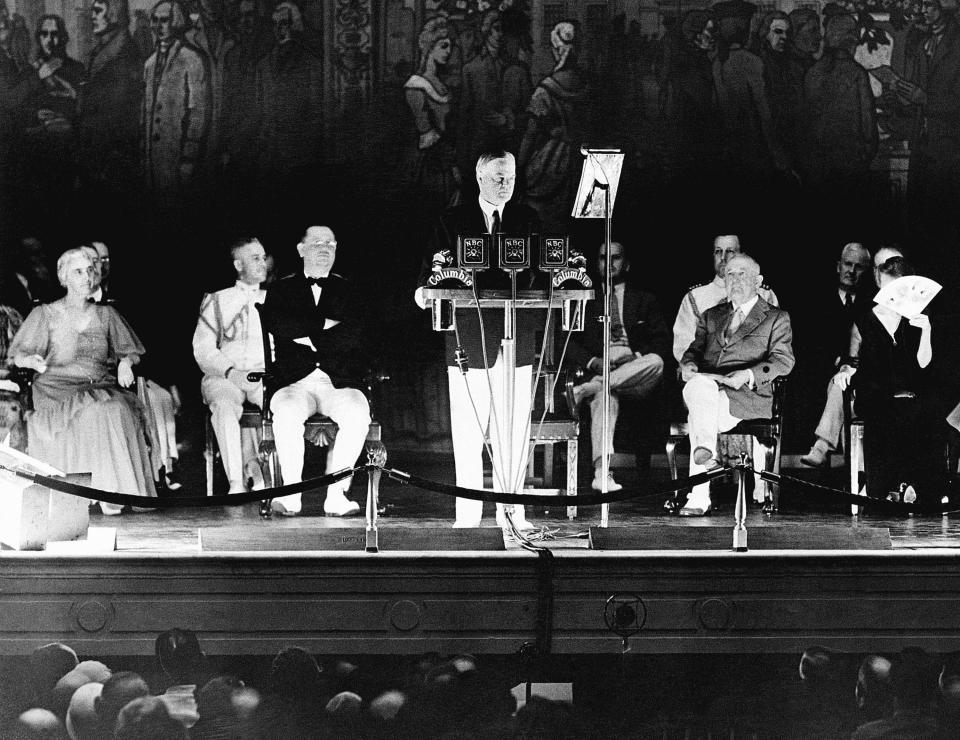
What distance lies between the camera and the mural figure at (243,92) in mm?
8898

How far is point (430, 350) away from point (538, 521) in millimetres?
1713

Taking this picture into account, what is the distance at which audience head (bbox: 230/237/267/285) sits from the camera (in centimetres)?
878

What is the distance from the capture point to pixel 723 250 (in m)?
8.90

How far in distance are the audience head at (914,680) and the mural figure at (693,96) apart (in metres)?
3.86

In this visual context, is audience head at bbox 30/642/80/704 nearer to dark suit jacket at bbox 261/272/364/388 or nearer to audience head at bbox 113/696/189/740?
audience head at bbox 113/696/189/740

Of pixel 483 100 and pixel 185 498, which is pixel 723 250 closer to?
pixel 483 100

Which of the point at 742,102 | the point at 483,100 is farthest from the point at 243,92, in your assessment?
the point at 742,102

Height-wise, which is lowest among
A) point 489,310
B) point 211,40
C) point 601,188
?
point 489,310

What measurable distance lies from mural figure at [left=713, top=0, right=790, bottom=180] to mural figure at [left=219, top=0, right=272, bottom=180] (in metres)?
3.10

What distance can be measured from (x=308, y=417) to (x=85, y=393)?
1572 millimetres

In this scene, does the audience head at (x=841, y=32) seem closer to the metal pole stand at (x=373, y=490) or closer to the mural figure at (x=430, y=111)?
the mural figure at (x=430, y=111)

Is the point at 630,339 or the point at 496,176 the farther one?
the point at 630,339

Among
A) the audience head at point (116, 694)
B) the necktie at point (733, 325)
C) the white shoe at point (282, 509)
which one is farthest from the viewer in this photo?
the necktie at point (733, 325)

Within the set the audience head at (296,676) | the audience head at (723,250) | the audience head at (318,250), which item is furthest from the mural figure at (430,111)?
the audience head at (296,676)
